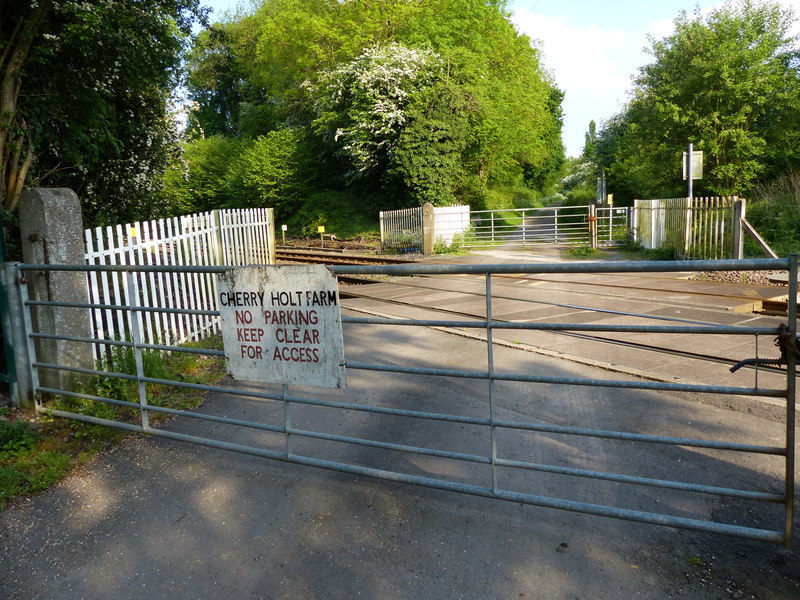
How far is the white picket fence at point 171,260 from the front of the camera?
7.28 meters

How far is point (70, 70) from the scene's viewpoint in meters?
9.09

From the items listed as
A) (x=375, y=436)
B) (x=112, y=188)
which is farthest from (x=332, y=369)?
(x=112, y=188)

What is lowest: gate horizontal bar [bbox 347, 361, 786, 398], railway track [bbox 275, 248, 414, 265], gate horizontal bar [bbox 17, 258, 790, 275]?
railway track [bbox 275, 248, 414, 265]

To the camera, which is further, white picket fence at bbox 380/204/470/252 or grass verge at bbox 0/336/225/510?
white picket fence at bbox 380/204/470/252

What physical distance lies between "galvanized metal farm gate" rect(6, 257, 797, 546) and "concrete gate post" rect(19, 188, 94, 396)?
0.08m

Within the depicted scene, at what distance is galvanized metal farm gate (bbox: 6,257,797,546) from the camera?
3090mm

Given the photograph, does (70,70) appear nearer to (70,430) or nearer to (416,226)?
(70,430)

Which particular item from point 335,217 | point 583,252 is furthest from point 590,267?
point 335,217

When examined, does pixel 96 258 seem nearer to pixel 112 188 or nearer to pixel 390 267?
pixel 390 267

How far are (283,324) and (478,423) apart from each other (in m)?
1.45

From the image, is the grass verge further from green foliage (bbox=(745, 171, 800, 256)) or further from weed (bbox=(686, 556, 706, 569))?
green foliage (bbox=(745, 171, 800, 256))

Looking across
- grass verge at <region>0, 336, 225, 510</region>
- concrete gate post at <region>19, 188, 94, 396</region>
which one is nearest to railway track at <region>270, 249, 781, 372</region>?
grass verge at <region>0, 336, 225, 510</region>

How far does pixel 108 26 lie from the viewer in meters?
8.48

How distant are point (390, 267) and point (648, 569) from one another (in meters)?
2.14
